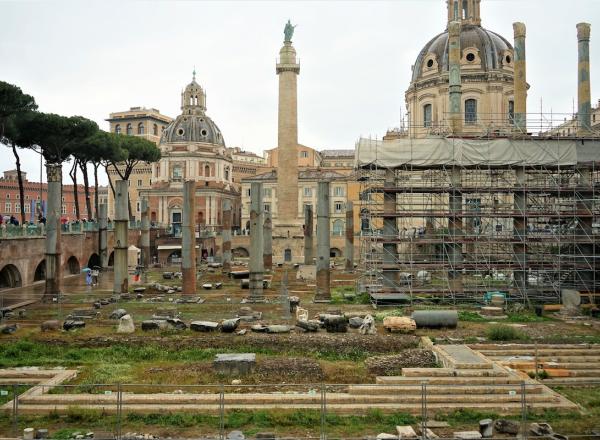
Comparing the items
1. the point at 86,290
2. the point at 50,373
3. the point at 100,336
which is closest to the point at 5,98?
the point at 86,290

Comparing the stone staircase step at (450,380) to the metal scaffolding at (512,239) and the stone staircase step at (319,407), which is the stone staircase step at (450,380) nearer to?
the stone staircase step at (319,407)

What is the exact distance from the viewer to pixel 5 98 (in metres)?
35.8

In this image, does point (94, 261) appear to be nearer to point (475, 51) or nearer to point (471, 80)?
point (471, 80)

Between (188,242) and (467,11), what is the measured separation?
42539 millimetres

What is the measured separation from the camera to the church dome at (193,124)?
8225 centimetres

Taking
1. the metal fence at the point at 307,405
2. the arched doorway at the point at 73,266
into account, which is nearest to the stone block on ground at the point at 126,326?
the metal fence at the point at 307,405

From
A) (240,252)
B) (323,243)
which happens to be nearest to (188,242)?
(323,243)

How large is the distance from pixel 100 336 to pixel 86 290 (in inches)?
520

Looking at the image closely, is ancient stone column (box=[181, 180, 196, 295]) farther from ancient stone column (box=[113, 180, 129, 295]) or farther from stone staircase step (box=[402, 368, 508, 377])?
stone staircase step (box=[402, 368, 508, 377])

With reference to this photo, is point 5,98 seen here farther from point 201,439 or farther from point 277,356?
point 201,439

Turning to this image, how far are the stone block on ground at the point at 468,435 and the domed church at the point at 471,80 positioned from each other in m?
42.8

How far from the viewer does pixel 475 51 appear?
5512 centimetres

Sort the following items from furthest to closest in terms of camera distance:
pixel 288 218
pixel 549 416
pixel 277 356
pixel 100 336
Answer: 1. pixel 288 218
2. pixel 100 336
3. pixel 277 356
4. pixel 549 416

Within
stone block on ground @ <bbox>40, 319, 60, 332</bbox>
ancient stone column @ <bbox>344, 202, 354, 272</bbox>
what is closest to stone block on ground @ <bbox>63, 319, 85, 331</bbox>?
stone block on ground @ <bbox>40, 319, 60, 332</bbox>
